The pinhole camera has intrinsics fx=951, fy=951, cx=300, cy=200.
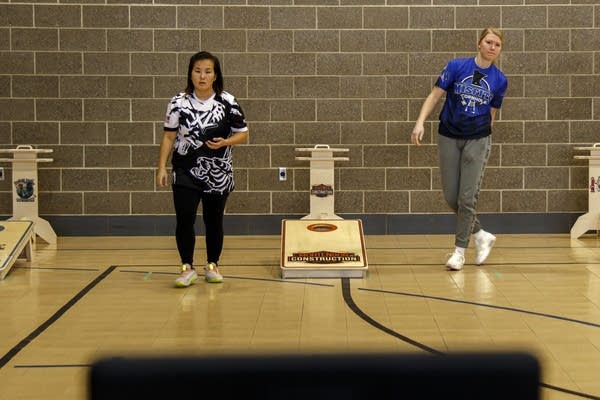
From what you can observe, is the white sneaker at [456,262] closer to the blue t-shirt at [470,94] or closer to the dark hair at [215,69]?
the blue t-shirt at [470,94]

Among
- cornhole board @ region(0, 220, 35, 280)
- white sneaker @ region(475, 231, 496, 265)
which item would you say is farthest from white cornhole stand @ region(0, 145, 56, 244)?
white sneaker @ region(475, 231, 496, 265)

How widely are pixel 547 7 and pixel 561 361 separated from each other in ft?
17.2

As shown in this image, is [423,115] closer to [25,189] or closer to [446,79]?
[446,79]

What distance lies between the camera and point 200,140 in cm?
567

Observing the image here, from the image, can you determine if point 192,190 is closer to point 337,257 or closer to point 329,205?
point 337,257

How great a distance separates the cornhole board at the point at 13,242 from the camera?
20.5 feet

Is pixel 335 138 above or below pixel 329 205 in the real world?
above

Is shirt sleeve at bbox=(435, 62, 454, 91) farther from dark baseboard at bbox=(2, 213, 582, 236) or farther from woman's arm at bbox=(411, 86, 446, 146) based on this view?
dark baseboard at bbox=(2, 213, 582, 236)

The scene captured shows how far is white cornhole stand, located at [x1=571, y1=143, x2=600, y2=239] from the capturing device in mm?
8188

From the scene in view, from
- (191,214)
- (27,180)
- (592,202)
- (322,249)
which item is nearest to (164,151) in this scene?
(191,214)

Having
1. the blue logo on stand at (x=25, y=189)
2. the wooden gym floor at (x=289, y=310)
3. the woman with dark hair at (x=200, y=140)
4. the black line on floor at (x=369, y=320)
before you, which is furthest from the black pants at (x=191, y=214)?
the blue logo on stand at (x=25, y=189)

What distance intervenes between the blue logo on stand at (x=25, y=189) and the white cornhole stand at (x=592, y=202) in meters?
4.66

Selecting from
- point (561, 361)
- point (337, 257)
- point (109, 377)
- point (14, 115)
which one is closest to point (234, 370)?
point (109, 377)

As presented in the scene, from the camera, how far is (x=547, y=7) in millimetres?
8391
